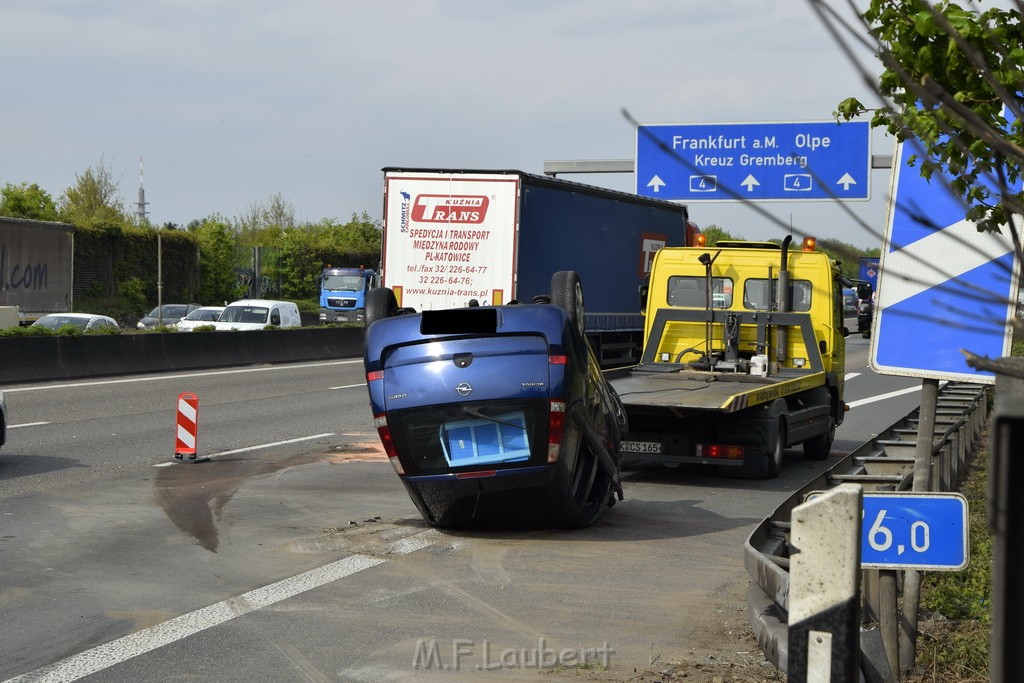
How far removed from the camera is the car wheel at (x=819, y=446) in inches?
628

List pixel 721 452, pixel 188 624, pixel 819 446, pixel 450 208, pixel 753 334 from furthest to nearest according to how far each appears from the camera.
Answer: pixel 450 208
pixel 753 334
pixel 819 446
pixel 721 452
pixel 188 624

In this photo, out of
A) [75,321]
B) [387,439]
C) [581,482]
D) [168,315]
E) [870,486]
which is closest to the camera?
[870,486]

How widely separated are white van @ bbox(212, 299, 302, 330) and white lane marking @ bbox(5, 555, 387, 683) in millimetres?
26778

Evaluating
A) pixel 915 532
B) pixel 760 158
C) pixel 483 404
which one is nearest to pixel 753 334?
pixel 483 404

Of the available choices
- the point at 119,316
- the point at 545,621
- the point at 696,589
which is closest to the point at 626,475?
the point at 696,589

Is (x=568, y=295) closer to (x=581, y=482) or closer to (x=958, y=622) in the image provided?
(x=581, y=482)

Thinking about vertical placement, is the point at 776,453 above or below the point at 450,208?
below

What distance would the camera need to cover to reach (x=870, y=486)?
326 inches

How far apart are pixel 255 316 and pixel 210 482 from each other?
23.5 meters

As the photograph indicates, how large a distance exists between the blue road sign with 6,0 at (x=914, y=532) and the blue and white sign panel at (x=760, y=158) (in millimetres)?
23580

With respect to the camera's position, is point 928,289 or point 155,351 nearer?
point 928,289

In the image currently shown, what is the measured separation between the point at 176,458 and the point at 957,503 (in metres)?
10.9

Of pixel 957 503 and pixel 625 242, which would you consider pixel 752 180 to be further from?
pixel 957 503

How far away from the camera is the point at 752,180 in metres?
29.3
